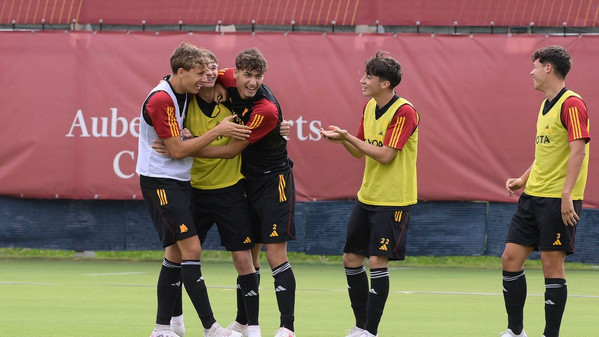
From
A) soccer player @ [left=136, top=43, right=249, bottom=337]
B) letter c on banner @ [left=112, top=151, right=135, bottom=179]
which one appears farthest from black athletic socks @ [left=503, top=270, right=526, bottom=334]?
letter c on banner @ [left=112, top=151, right=135, bottom=179]

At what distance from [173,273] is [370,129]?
1.62m

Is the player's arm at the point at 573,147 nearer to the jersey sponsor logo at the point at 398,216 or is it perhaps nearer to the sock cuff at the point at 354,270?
the jersey sponsor logo at the point at 398,216

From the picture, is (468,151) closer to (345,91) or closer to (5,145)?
(345,91)

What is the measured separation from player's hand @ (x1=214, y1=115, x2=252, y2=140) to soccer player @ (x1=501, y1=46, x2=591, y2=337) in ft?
6.29

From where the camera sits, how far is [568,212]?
22.4 ft

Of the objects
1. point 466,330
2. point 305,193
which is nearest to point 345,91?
point 305,193

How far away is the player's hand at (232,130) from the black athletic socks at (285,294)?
92cm

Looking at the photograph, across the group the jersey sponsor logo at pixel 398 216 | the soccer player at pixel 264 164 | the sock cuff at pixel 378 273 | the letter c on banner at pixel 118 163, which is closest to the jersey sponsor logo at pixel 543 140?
the jersey sponsor logo at pixel 398 216

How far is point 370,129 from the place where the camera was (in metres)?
7.25

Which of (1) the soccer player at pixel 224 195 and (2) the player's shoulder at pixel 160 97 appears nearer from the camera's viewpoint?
(2) the player's shoulder at pixel 160 97

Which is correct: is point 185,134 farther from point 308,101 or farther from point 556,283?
point 308,101

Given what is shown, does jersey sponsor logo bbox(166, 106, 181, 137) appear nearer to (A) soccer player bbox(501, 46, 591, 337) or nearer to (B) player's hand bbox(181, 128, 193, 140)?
(B) player's hand bbox(181, 128, 193, 140)

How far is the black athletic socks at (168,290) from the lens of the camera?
274 inches

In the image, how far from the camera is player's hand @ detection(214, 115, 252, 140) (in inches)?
268
